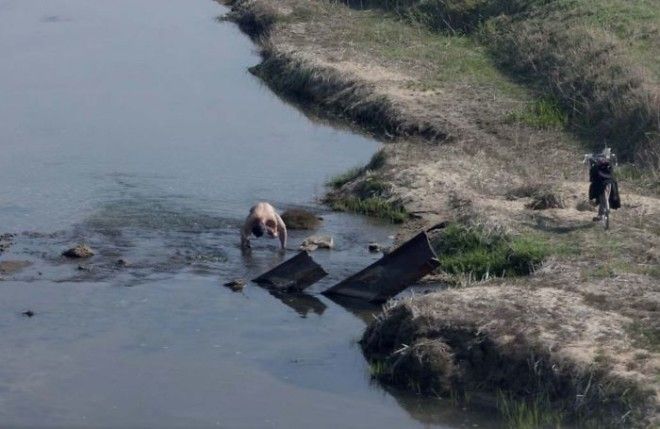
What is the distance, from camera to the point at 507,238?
16516 millimetres

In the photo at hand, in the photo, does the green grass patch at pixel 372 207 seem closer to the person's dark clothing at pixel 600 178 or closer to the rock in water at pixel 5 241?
the person's dark clothing at pixel 600 178

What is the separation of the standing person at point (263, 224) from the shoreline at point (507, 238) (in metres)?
1.94

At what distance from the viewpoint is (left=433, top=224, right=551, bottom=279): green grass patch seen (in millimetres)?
15734

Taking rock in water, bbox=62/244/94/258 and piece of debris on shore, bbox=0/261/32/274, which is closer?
piece of debris on shore, bbox=0/261/32/274

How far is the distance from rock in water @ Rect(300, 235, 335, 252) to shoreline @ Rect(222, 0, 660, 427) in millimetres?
1264

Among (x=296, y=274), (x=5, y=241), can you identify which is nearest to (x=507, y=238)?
(x=296, y=274)

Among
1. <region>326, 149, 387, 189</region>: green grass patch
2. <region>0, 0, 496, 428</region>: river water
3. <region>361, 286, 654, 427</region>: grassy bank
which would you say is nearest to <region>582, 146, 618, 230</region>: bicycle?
<region>361, 286, 654, 427</region>: grassy bank

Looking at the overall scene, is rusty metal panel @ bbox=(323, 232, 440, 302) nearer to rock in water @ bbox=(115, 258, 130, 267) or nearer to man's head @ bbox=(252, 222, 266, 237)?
man's head @ bbox=(252, 222, 266, 237)

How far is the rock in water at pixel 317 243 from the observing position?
17.9 meters

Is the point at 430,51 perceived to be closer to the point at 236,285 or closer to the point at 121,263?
the point at 121,263

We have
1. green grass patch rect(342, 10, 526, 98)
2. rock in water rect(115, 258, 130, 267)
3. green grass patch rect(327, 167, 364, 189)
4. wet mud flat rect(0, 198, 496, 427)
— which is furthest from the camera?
green grass patch rect(342, 10, 526, 98)

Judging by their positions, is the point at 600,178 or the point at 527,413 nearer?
the point at 527,413

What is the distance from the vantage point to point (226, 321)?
15258 millimetres

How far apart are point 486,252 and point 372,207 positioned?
12.0 feet
